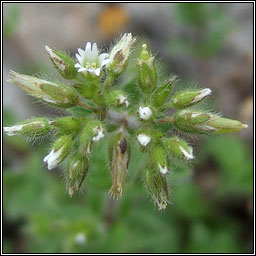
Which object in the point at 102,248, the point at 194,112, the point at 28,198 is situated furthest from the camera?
the point at 28,198

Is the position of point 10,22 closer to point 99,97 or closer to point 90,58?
point 90,58

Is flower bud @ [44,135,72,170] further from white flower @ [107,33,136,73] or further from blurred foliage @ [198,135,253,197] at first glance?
blurred foliage @ [198,135,253,197]

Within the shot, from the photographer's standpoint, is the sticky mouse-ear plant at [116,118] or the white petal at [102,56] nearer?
the sticky mouse-ear plant at [116,118]

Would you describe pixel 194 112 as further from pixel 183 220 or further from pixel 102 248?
pixel 183 220

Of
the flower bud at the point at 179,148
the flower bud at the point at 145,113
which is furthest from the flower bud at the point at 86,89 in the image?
the flower bud at the point at 179,148

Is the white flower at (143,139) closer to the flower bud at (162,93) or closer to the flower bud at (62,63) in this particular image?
the flower bud at (162,93)

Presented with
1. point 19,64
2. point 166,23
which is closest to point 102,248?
point 19,64

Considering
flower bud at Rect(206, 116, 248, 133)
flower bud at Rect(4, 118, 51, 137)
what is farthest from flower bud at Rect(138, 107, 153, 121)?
flower bud at Rect(4, 118, 51, 137)

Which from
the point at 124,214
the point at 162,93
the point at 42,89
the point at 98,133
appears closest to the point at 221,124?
the point at 162,93
